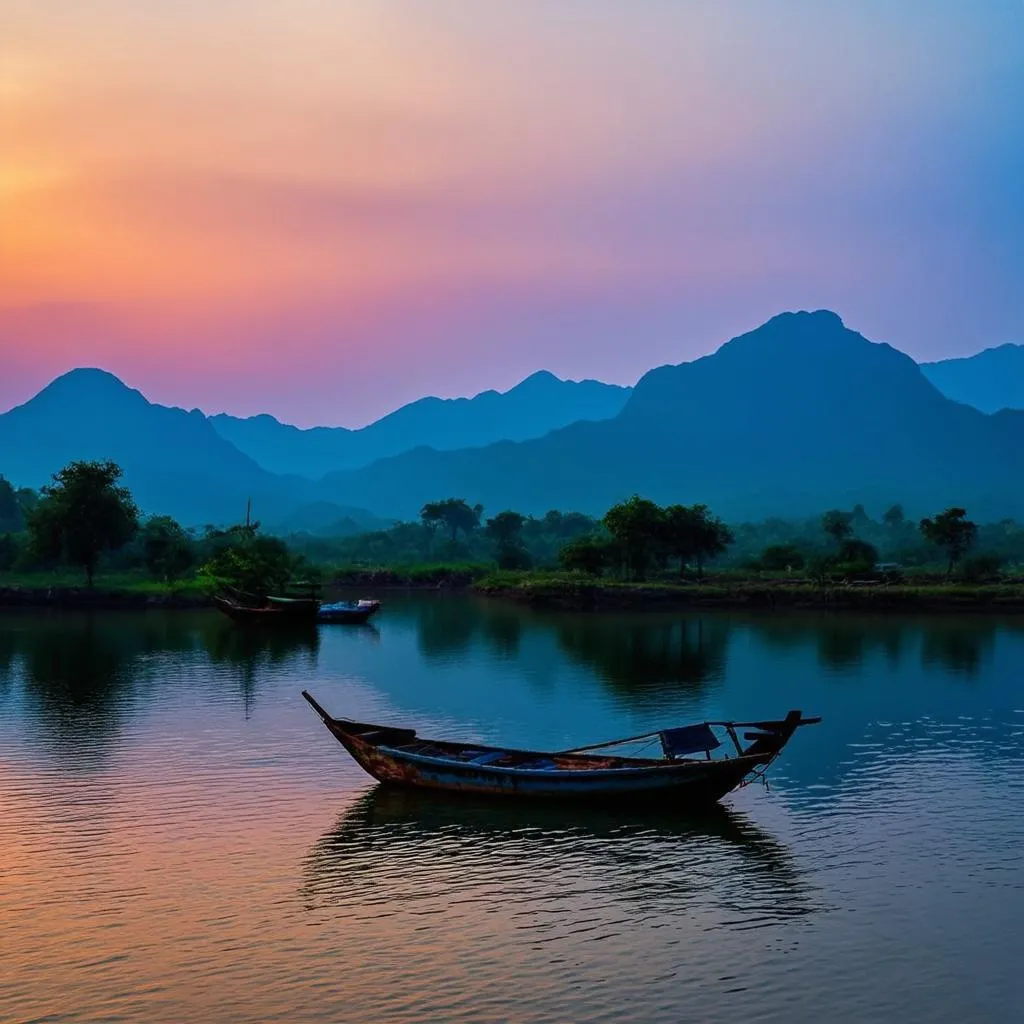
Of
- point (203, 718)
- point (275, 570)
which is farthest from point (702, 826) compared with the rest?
point (275, 570)

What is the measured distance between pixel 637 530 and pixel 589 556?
5.88m

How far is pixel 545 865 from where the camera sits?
20.3 m

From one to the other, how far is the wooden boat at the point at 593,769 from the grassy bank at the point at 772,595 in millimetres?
52465

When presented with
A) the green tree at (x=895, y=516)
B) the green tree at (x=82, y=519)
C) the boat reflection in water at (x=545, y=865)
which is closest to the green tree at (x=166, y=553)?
the green tree at (x=82, y=519)

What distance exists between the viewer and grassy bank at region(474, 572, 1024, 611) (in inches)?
2906

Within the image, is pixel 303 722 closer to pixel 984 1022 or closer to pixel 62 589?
pixel 984 1022

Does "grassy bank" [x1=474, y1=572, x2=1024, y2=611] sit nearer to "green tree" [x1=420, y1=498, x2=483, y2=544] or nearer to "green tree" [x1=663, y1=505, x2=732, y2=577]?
"green tree" [x1=663, y1=505, x2=732, y2=577]

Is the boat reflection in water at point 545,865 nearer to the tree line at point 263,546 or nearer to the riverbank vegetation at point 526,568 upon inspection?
the tree line at point 263,546

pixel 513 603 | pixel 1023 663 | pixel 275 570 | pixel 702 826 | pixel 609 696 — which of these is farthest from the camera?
pixel 513 603

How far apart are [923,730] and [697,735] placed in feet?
39.0

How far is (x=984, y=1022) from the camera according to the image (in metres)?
14.6

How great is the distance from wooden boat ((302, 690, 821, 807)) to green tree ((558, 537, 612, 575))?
67.1m

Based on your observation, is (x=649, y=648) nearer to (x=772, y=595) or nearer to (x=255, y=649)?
(x=255, y=649)

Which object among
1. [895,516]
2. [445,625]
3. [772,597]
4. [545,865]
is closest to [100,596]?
[445,625]
